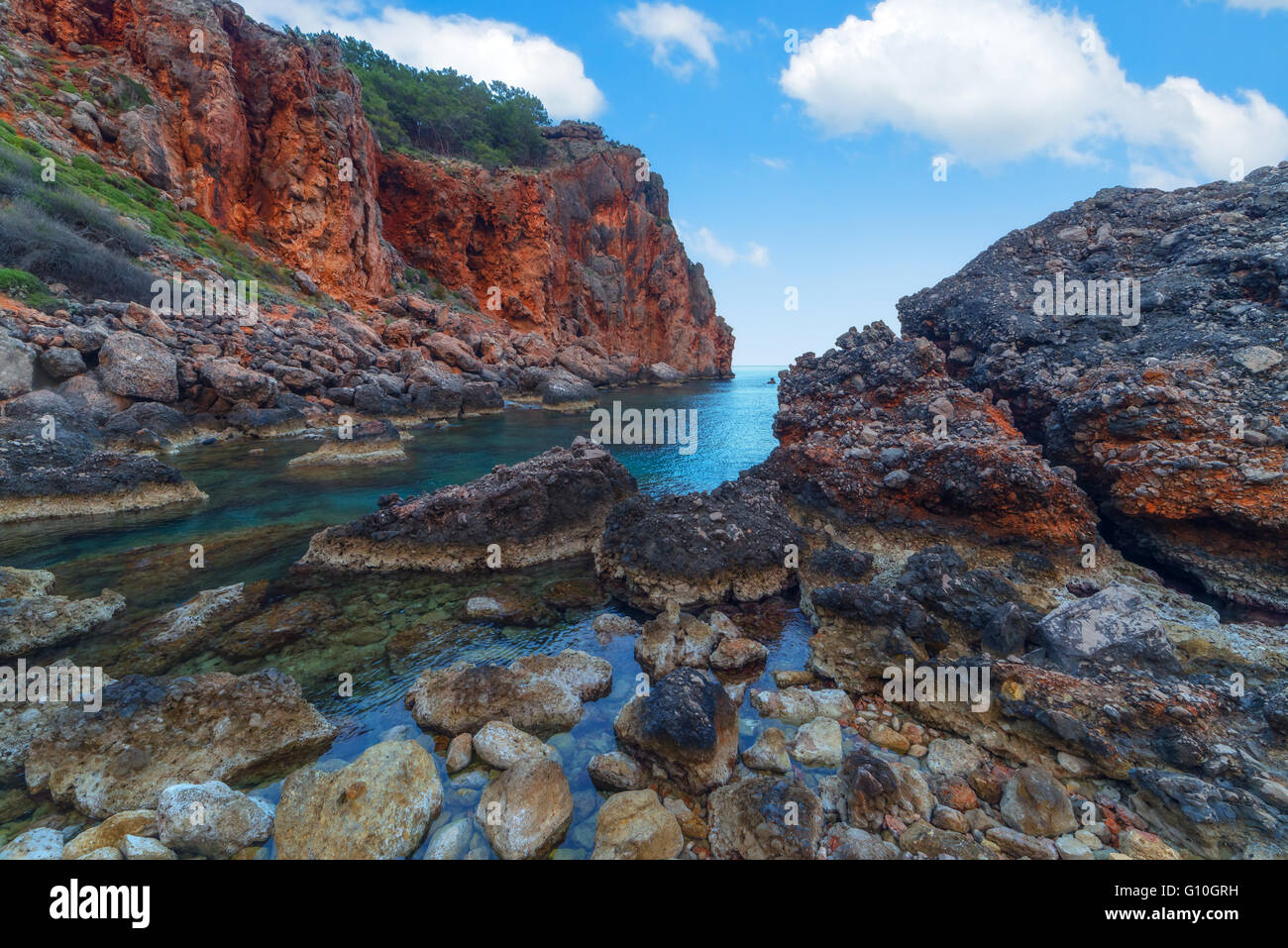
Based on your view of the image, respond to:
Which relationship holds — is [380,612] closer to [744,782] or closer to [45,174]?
[744,782]

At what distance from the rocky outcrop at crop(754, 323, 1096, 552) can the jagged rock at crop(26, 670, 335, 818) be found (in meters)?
10.9

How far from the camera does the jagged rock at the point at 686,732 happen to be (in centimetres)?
583

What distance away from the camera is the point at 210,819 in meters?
4.96

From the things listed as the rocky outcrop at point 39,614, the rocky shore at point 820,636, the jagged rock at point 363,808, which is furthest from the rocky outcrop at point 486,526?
the jagged rock at point 363,808

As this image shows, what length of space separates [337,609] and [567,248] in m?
75.6

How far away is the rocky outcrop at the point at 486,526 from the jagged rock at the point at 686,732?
6.54 metres

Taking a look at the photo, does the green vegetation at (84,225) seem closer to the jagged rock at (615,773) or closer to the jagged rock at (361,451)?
the jagged rock at (361,451)

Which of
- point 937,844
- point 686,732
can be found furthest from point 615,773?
point 937,844

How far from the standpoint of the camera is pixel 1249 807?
4.68m

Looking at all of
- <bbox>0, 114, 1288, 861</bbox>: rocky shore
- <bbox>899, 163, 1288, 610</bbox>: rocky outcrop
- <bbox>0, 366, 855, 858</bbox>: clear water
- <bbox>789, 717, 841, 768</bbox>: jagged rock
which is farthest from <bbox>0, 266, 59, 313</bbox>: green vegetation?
<bbox>899, 163, 1288, 610</bbox>: rocky outcrop

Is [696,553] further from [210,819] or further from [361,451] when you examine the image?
[361,451]

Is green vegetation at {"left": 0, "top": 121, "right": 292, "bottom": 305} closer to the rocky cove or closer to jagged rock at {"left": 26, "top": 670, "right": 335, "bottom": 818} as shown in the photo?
the rocky cove
